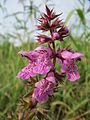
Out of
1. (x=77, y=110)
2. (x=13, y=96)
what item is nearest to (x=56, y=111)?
(x=77, y=110)

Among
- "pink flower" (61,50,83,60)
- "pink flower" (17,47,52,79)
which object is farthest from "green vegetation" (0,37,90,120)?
"pink flower" (61,50,83,60)

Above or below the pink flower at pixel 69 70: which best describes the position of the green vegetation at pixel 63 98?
below

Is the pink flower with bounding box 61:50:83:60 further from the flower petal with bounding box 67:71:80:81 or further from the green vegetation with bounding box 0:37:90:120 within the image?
the green vegetation with bounding box 0:37:90:120

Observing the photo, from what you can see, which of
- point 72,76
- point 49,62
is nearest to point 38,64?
point 49,62

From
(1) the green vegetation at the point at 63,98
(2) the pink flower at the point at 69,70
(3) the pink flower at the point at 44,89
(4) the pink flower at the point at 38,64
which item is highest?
(4) the pink flower at the point at 38,64

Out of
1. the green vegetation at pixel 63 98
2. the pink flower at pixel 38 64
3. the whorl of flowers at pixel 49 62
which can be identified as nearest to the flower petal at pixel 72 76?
the whorl of flowers at pixel 49 62

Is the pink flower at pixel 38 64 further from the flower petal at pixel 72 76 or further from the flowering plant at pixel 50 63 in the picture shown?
the flower petal at pixel 72 76

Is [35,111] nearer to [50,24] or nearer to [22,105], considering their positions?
[22,105]

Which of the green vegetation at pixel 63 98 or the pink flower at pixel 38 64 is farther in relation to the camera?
the green vegetation at pixel 63 98
